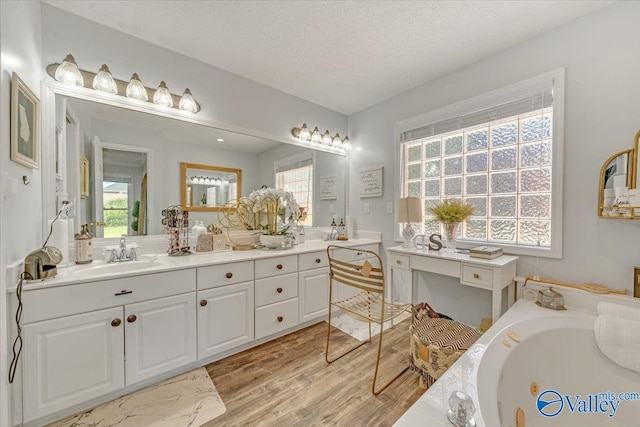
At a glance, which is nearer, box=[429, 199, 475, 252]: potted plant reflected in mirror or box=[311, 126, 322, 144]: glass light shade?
box=[429, 199, 475, 252]: potted plant reflected in mirror

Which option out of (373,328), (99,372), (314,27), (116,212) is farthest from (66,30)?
(373,328)

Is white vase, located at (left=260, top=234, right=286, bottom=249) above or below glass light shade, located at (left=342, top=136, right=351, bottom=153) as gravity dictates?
below

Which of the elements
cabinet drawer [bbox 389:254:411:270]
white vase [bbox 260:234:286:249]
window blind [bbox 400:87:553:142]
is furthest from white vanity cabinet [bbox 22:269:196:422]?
window blind [bbox 400:87:553:142]

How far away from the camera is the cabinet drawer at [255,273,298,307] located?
2.02 m

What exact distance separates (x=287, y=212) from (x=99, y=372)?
1.69m

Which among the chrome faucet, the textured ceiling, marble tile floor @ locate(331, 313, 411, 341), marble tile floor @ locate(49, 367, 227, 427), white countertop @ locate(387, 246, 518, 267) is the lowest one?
marble tile floor @ locate(49, 367, 227, 427)

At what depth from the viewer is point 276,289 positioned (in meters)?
2.12

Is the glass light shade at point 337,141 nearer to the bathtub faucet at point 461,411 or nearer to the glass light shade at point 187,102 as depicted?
the glass light shade at point 187,102

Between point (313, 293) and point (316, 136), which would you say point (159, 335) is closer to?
point (313, 293)

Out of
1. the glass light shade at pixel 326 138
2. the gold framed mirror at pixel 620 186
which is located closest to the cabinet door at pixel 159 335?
the glass light shade at pixel 326 138

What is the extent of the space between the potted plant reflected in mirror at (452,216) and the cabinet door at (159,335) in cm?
210

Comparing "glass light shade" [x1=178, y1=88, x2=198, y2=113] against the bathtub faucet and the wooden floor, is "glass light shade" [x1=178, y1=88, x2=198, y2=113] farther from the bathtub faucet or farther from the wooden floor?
the bathtub faucet

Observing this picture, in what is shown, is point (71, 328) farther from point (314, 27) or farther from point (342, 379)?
point (314, 27)

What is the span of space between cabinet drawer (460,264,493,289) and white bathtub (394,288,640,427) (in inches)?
11.1
